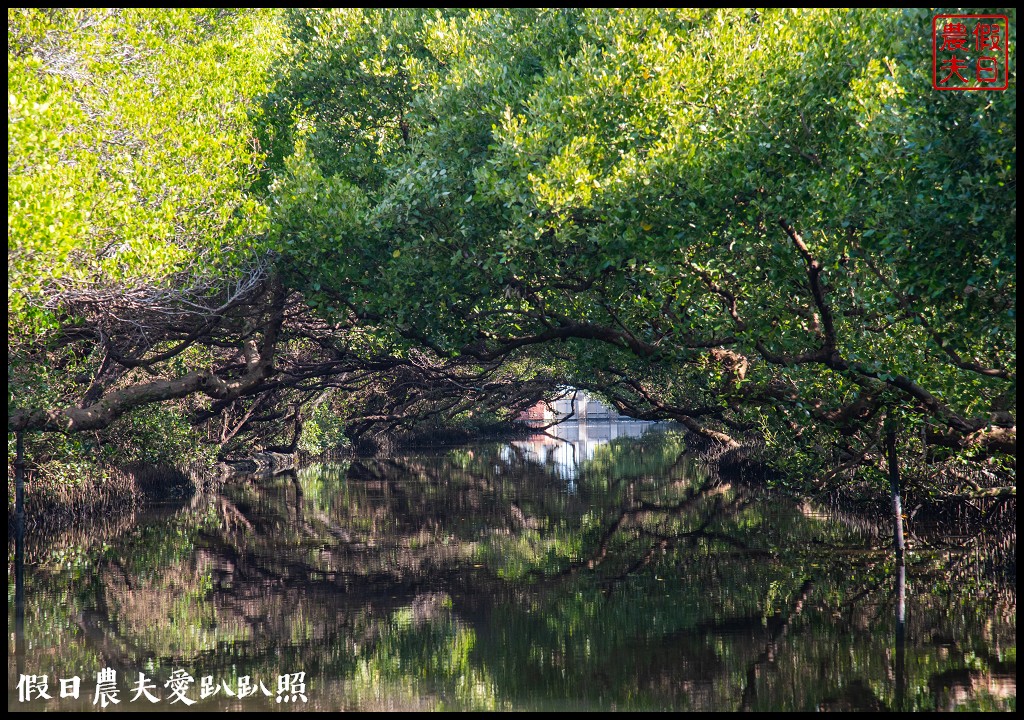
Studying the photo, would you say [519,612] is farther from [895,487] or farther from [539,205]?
[895,487]

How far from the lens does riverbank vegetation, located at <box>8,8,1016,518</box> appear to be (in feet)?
39.9

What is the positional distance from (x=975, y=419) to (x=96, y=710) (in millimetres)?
12192

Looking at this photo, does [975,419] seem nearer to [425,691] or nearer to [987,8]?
[987,8]

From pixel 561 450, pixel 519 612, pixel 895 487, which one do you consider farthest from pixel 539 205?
pixel 561 450

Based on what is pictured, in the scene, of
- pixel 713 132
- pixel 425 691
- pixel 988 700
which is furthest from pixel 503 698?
pixel 713 132

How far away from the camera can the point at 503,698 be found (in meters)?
10.5

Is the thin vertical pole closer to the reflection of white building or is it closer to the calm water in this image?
the calm water

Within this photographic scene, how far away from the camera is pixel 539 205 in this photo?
1470 cm

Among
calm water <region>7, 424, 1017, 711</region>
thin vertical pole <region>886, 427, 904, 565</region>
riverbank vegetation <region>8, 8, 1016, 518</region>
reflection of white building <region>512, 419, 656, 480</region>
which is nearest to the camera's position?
calm water <region>7, 424, 1017, 711</region>

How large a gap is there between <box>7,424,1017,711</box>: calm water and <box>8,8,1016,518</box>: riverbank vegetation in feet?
8.16

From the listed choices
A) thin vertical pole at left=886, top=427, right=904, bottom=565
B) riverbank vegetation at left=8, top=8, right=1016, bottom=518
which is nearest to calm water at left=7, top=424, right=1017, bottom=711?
thin vertical pole at left=886, top=427, right=904, bottom=565

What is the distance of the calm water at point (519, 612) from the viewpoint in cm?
1073

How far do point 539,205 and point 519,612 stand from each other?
639 cm

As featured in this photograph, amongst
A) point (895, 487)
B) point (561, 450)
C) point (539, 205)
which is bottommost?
point (895, 487)
